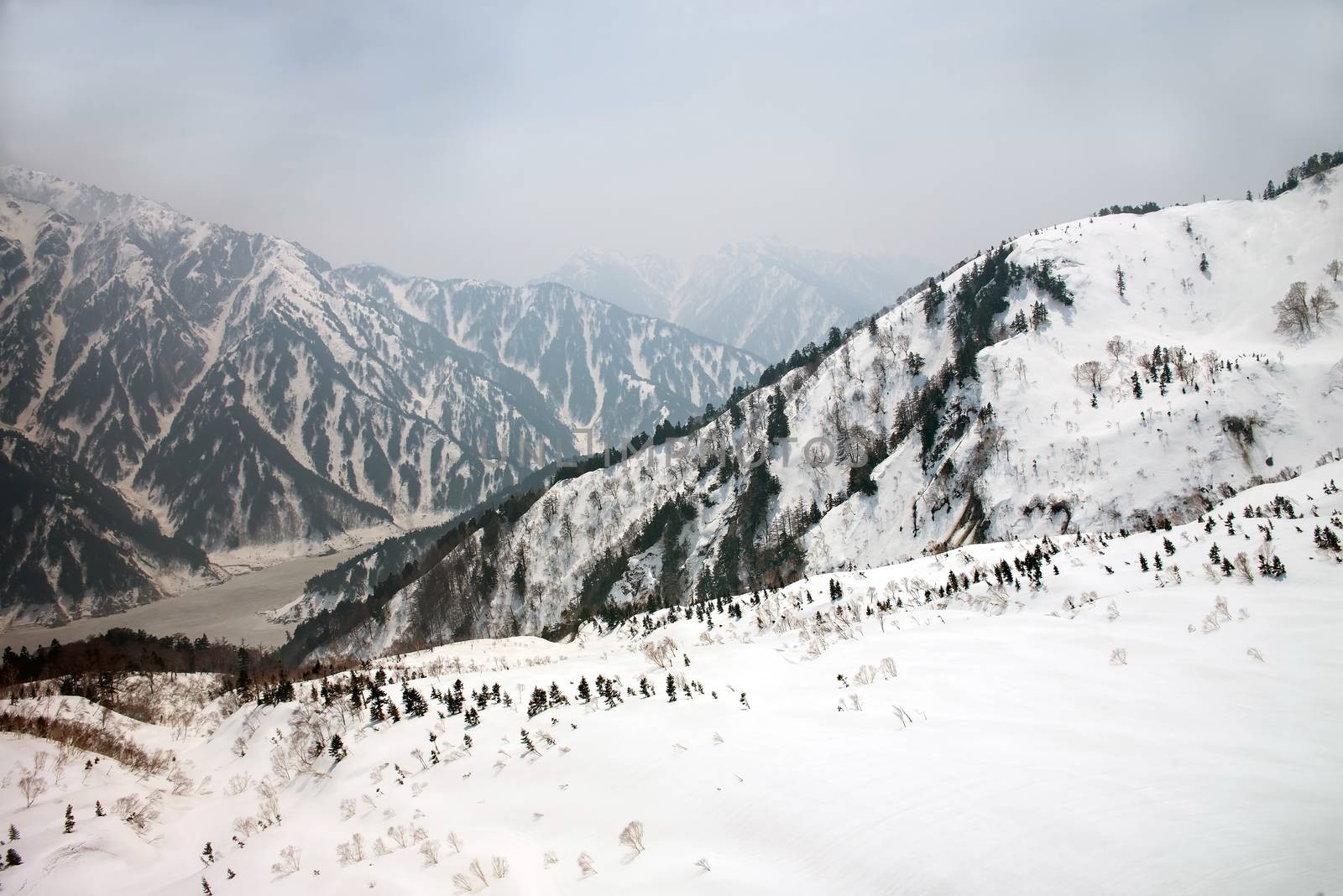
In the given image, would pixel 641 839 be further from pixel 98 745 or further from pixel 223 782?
pixel 98 745

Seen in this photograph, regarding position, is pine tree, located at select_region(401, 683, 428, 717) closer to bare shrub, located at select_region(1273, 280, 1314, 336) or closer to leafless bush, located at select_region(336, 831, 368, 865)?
leafless bush, located at select_region(336, 831, 368, 865)

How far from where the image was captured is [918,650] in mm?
11062

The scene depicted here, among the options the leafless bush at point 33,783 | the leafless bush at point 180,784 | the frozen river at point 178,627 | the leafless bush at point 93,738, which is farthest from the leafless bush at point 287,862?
the frozen river at point 178,627

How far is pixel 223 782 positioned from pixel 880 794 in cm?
1808

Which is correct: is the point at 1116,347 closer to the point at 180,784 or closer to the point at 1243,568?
the point at 1243,568

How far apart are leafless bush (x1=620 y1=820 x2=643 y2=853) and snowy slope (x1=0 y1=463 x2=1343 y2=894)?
13 cm

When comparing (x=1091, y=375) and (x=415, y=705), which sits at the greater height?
(x=1091, y=375)

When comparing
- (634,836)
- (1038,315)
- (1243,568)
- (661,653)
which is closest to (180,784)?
(661,653)

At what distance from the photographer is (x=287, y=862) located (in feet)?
32.3

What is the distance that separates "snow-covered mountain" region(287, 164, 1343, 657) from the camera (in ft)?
168

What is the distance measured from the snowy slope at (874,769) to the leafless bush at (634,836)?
13 centimetres

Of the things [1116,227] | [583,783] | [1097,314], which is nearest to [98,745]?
[583,783]

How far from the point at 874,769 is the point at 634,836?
119 inches

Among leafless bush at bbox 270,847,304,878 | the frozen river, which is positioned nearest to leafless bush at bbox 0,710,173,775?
leafless bush at bbox 270,847,304,878
